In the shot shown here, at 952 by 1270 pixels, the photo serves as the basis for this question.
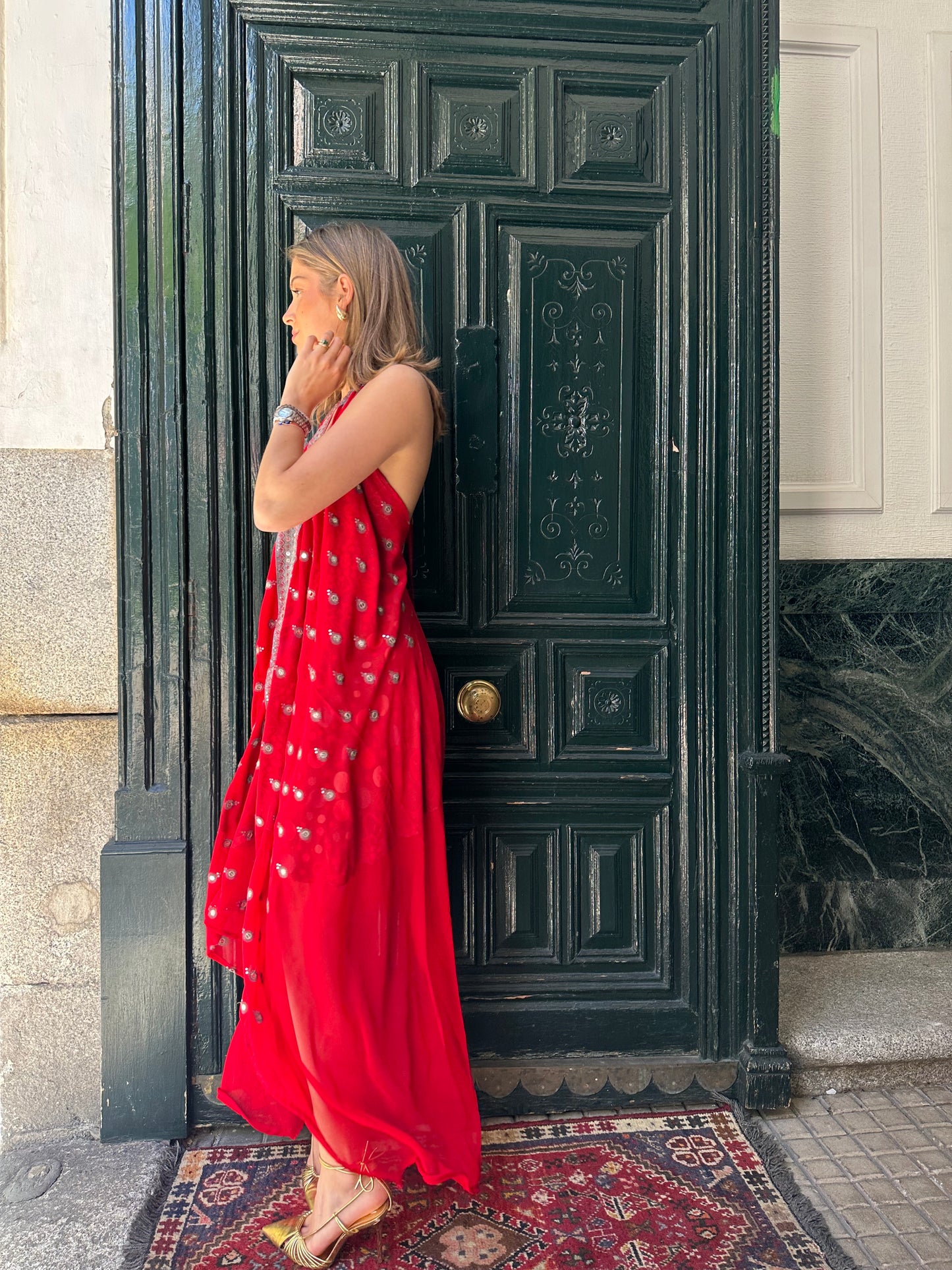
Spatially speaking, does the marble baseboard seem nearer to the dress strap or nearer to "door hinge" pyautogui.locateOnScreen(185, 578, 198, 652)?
the dress strap

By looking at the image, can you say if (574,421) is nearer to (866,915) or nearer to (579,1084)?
(579,1084)

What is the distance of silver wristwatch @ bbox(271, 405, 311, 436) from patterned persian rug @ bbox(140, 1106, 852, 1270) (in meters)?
1.83

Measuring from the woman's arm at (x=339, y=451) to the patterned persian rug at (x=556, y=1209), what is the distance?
5.29ft

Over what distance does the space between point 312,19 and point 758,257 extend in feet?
4.58

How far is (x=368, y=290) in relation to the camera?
78.0 inches

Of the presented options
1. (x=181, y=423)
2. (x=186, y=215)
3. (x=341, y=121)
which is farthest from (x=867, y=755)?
(x=186, y=215)

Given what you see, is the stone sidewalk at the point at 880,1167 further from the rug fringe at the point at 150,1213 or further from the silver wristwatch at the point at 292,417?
the silver wristwatch at the point at 292,417

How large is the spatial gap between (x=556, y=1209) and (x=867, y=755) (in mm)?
1941

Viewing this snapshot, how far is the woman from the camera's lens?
1827 millimetres

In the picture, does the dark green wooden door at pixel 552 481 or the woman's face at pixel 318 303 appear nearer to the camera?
the woman's face at pixel 318 303

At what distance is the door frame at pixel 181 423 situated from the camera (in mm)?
2297

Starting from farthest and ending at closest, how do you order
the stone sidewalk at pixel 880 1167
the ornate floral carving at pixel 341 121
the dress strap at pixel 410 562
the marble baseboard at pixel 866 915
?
the marble baseboard at pixel 866 915 → the ornate floral carving at pixel 341 121 → the dress strap at pixel 410 562 → the stone sidewalk at pixel 880 1167

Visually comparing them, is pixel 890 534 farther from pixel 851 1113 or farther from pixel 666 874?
pixel 851 1113

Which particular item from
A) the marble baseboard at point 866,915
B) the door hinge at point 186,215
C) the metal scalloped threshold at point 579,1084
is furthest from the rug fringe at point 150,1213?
the door hinge at point 186,215
